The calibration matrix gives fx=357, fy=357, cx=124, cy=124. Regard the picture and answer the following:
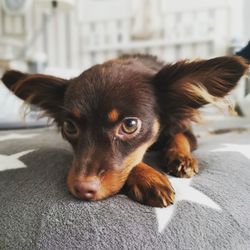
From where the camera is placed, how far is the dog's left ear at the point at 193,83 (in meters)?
0.93

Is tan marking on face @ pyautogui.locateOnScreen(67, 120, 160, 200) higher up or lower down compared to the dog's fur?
lower down

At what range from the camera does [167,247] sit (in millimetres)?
604

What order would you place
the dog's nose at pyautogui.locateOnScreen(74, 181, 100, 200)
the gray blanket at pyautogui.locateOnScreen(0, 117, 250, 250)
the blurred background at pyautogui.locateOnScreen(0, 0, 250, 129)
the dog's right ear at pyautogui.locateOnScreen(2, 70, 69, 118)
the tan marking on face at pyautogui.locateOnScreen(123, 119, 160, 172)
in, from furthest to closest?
the blurred background at pyautogui.locateOnScreen(0, 0, 250, 129), the dog's right ear at pyautogui.locateOnScreen(2, 70, 69, 118), the tan marking on face at pyautogui.locateOnScreen(123, 119, 160, 172), the dog's nose at pyautogui.locateOnScreen(74, 181, 100, 200), the gray blanket at pyautogui.locateOnScreen(0, 117, 250, 250)

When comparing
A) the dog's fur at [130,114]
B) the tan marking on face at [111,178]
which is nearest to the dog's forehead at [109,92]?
the dog's fur at [130,114]

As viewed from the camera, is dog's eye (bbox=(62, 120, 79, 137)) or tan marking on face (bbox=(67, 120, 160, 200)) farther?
dog's eye (bbox=(62, 120, 79, 137))

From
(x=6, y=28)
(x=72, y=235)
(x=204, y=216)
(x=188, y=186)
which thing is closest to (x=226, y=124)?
(x=188, y=186)

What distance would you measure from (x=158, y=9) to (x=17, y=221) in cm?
310

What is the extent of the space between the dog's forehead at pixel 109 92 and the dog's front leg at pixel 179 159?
16 cm

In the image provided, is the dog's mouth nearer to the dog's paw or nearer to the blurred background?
the dog's paw

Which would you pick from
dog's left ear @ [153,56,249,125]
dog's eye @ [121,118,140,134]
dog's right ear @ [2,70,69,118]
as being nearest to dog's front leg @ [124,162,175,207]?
dog's eye @ [121,118,140,134]

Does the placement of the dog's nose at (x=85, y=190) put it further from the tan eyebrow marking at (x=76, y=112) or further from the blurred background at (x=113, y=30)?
the blurred background at (x=113, y=30)

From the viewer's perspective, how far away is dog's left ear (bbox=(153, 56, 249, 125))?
935mm

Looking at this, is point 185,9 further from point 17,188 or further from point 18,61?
point 17,188

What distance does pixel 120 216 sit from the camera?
65 centimetres
